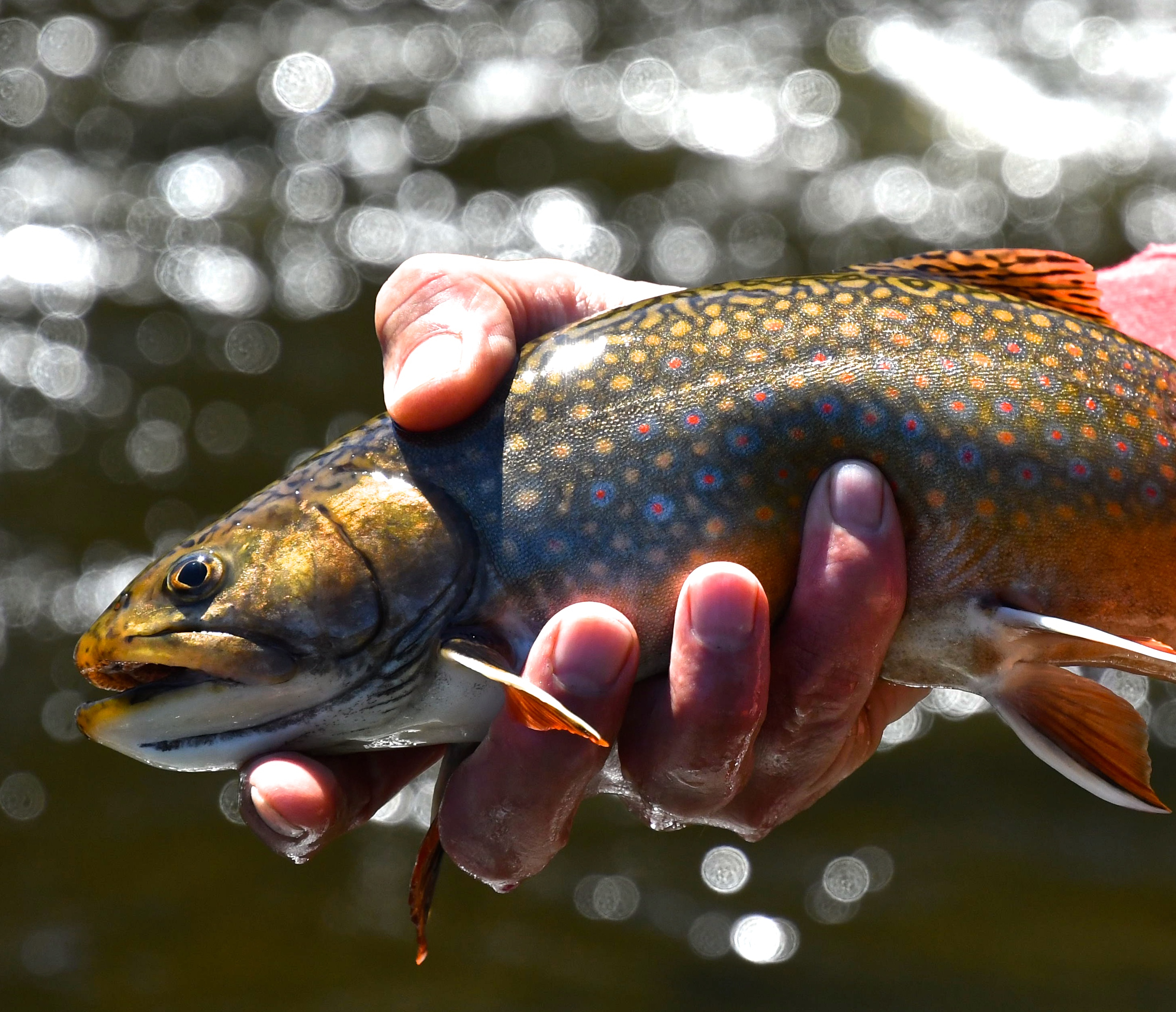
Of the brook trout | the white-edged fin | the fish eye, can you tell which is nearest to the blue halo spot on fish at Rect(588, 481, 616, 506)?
the brook trout

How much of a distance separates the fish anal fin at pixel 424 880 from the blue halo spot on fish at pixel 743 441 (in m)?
1.31

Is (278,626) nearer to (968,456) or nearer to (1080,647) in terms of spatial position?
(968,456)

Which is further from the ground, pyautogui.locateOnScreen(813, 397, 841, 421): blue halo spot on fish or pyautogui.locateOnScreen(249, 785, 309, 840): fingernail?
pyautogui.locateOnScreen(813, 397, 841, 421): blue halo spot on fish

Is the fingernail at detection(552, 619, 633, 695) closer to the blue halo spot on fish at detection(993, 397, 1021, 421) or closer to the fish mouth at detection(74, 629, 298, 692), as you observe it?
the fish mouth at detection(74, 629, 298, 692)

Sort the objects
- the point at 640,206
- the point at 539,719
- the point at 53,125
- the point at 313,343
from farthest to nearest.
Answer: the point at 53,125 → the point at 640,206 → the point at 313,343 → the point at 539,719

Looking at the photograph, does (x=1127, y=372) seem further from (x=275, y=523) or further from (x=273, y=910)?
(x=273, y=910)

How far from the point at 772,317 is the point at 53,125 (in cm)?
989

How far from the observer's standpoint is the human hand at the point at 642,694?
310 centimetres

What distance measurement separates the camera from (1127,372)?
11.1 ft

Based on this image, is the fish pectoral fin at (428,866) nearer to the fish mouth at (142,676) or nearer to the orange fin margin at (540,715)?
the orange fin margin at (540,715)

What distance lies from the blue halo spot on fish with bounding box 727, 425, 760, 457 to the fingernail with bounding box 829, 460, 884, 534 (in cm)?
22

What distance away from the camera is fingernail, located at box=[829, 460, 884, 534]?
10.2 feet

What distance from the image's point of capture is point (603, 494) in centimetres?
315

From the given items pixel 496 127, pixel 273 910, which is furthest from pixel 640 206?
pixel 273 910
